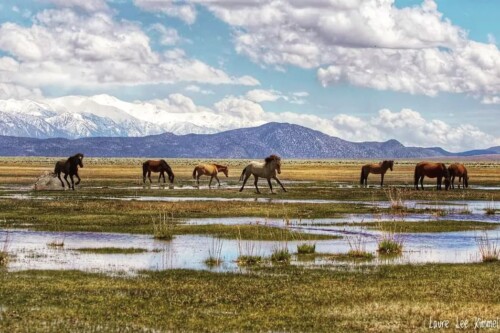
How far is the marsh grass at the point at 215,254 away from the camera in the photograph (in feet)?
61.6

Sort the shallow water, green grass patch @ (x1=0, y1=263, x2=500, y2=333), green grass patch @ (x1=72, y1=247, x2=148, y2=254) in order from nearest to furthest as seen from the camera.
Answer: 1. green grass patch @ (x1=0, y1=263, x2=500, y2=333)
2. the shallow water
3. green grass patch @ (x1=72, y1=247, x2=148, y2=254)

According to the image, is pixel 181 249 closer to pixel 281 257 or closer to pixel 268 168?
pixel 281 257

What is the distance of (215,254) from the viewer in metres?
20.2

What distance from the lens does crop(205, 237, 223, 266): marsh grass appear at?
61.6 feet

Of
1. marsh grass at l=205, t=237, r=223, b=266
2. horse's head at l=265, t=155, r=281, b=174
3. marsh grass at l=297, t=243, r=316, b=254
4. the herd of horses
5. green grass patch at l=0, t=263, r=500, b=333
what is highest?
horse's head at l=265, t=155, r=281, b=174

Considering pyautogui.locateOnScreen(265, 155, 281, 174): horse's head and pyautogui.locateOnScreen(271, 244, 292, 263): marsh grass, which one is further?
pyautogui.locateOnScreen(265, 155, 281, 174): horse's head

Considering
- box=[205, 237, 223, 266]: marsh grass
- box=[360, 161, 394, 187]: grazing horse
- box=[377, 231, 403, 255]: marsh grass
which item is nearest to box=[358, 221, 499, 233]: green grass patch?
box=[377, 231, 403, 255]: marsh grass

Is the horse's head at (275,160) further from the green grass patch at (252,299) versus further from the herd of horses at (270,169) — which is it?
the green grass patch at (252,299)

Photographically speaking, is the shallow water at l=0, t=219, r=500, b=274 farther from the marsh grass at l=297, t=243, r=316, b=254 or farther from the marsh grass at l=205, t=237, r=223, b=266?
the marsh grass at l=297, t=243, r=316, b=254

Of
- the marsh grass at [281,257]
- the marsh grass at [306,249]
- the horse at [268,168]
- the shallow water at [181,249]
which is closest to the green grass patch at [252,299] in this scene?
the marsh grass at [281,257]

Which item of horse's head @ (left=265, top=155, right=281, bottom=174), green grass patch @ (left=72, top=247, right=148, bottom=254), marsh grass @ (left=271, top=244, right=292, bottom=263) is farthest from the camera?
horse's head @ (left=265, top=155, right=281, bottom=174)

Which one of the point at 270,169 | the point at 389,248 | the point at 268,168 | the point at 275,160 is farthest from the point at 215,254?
the point at 268,168

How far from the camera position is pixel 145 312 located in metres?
13.0

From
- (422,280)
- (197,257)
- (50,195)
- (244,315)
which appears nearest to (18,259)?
(197,257)
